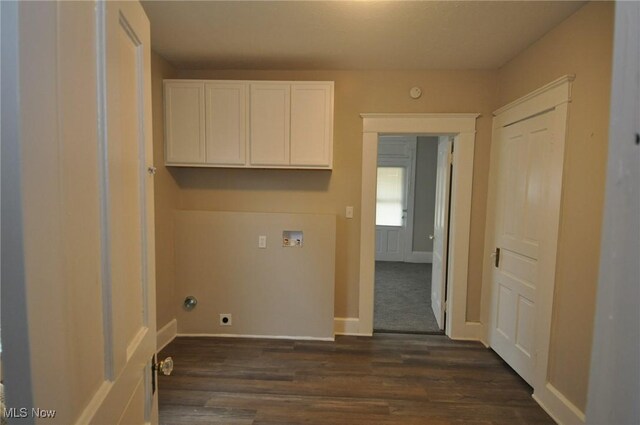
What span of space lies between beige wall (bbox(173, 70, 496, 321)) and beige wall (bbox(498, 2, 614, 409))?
0.86 metres

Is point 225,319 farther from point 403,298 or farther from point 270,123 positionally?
point 403,298

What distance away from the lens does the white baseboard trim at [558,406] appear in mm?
1843

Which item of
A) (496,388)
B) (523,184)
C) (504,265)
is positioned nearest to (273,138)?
(523,184)

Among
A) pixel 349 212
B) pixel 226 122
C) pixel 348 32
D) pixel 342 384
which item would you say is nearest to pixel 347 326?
pixel 342 384

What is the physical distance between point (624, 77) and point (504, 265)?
8.49ft

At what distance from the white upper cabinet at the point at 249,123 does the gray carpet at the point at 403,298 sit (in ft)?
6.57

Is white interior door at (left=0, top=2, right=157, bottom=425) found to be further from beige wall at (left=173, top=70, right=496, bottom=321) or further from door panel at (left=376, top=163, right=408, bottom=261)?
door panel at (left=376, top=163, right=408, bottom=261)

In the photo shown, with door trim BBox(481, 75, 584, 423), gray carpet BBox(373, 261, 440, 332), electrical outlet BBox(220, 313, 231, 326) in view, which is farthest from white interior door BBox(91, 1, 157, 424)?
gray carpet BBox(373, 261, 440, 332)

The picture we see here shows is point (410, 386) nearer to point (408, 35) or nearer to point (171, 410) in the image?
point (171, 410)

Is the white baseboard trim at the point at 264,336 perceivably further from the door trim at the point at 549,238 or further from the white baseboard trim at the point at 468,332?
the door trim at the point at 549,238

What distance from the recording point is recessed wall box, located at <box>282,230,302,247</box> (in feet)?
9.77

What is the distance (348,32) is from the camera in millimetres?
2236

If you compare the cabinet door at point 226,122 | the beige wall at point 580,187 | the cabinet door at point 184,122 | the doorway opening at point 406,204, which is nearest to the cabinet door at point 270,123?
the cabinet door at point 226,122

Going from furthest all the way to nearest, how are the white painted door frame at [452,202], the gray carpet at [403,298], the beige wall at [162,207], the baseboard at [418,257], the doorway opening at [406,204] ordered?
the baseboard at [418,257] < the doorway opening at [406,204] < the gray carpet at [403,298] < the white painted door frame at [452,202] < the beige wall at [162,207]
